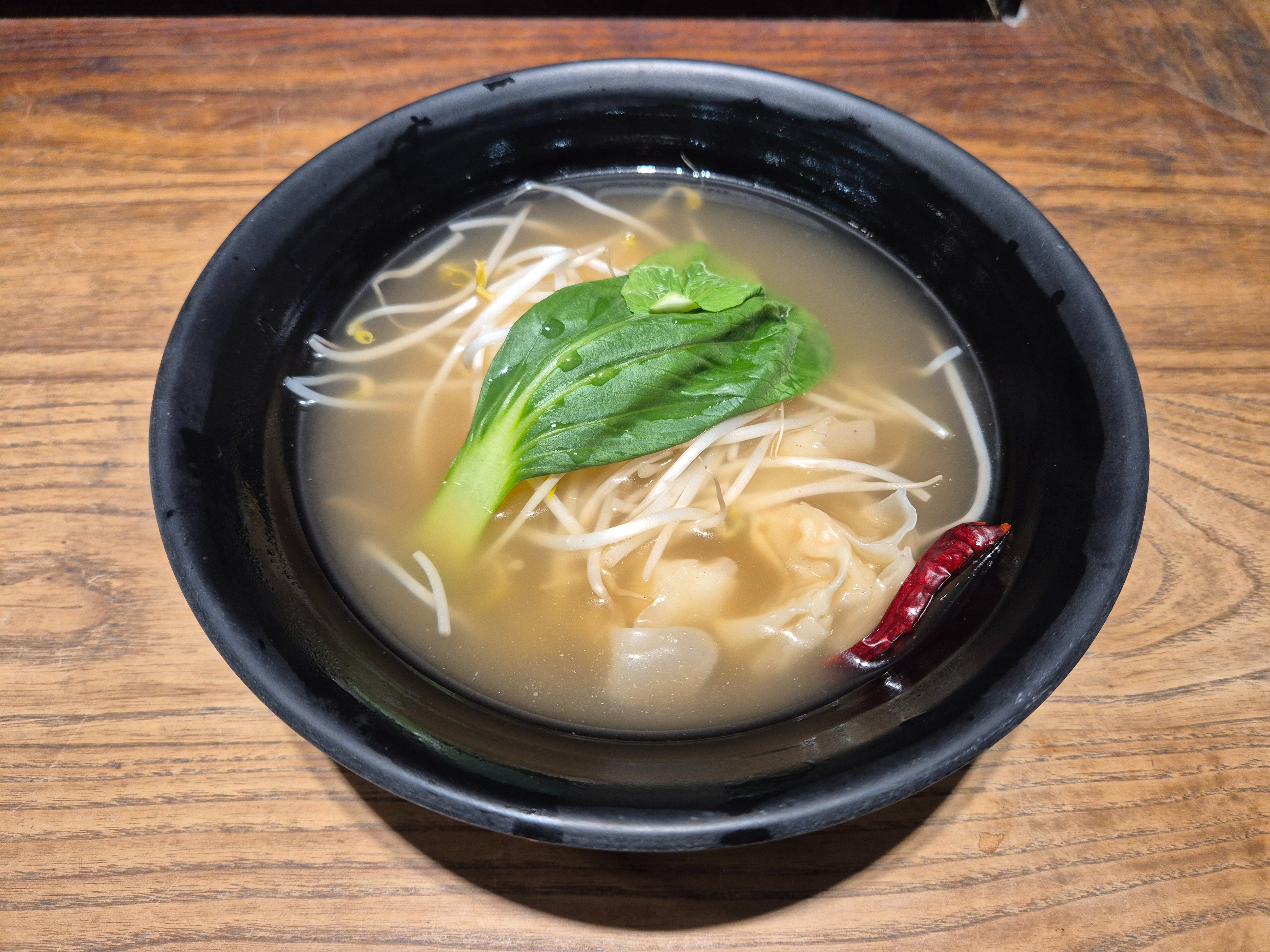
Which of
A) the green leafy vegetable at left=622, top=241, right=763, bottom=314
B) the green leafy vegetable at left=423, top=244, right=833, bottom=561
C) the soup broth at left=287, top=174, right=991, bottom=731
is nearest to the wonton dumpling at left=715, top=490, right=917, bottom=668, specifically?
the soup broth at left=287, top=174, right=991, bottom=731

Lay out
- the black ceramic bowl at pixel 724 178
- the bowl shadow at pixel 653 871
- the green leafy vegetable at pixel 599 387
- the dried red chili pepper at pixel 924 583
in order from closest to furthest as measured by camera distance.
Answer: the black ceramic bowl at pixel 724 178 < the bowl shadow at pixel 653 871 < the dried red chili pepper at pixel 924 583 < the green leafy vegetable at pixel 599 387

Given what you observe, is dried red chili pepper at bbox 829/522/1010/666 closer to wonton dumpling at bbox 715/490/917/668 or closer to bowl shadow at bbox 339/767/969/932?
wonton dumpling at bbox 715/490/917/668

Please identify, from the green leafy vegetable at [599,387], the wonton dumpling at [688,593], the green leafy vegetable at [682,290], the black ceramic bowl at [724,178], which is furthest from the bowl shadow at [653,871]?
the green leafy vegetable at [682,290]

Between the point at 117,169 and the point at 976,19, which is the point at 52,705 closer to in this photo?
the point at 117,169

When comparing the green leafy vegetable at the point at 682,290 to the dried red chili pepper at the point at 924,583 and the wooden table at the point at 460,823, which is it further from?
the wooden table at the point at 460,823

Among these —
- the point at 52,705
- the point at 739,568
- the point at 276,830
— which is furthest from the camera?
the point at 739,568

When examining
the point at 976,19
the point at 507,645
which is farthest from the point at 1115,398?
the point at 976,19

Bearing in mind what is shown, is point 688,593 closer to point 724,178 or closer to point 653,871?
point 653,871
